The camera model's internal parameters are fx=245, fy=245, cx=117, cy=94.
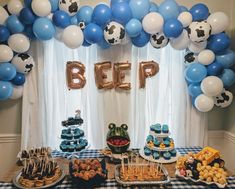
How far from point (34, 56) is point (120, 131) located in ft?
3.87

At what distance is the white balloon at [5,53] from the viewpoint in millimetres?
2037

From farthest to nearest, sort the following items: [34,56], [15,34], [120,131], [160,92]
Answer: [160,92]
[34,56]
[15,34]
[120,131]

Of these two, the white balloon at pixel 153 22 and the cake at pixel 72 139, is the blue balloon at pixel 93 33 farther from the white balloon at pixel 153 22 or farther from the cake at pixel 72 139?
the cake at pixel 72 139

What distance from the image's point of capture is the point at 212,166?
1.52 meters

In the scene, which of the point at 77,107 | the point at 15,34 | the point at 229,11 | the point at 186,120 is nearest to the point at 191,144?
the point at 186,120

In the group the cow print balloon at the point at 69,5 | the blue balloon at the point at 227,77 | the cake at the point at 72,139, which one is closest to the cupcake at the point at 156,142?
the cake at the point at 72,139

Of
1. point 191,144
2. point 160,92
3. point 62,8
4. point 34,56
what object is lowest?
point 191,144

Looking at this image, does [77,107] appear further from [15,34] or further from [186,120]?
[186,120]

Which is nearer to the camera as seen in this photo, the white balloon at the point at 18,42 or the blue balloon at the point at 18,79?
the white balloon at the point at 18,42

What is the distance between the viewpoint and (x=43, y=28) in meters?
2.02

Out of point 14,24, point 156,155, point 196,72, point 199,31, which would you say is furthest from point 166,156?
point 14,24

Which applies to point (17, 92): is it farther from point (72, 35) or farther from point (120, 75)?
point (120, 75)

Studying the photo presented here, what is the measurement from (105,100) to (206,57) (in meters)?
1.04

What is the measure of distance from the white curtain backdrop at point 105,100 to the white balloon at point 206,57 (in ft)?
1.08
